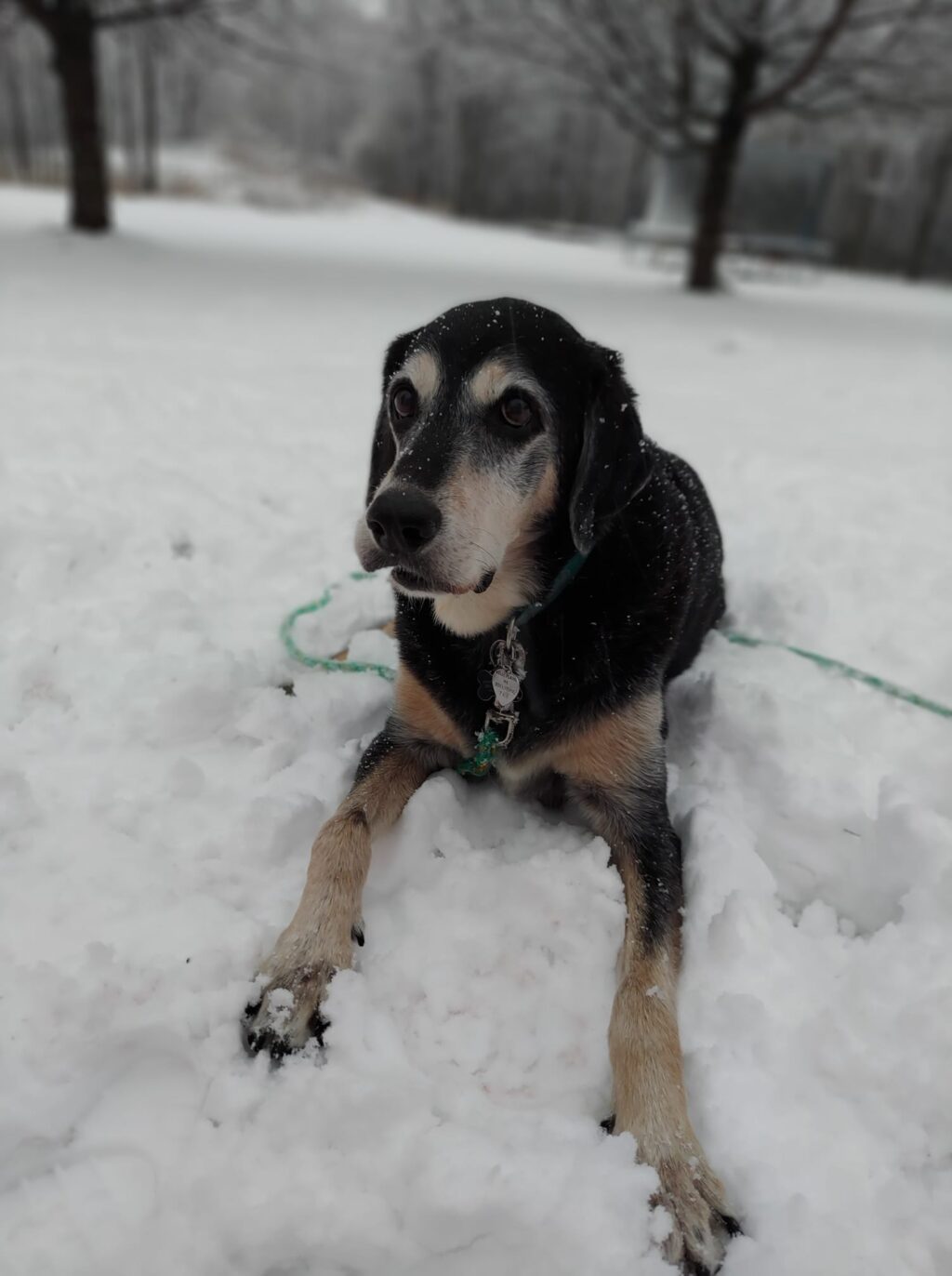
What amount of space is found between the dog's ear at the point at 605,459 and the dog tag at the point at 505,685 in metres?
0.41

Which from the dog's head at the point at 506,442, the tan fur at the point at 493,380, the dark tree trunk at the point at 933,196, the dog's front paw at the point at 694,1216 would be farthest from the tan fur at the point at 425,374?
the dark tree trunk at the point at 933,196

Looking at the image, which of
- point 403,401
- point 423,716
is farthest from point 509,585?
point 403,401

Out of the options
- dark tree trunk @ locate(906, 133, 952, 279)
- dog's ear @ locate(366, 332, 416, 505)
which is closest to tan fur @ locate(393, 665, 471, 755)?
dog's ear @ locate(366, 332, 416, 505)

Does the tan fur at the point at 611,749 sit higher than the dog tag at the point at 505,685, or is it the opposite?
the dog tag at the point at 505,685

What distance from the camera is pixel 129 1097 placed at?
175 centimetres

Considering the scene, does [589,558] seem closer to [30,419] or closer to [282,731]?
[282,731]

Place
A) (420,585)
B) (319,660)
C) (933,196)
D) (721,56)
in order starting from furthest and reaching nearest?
(933,196) < (721,56) < (319,660) < (420,585)

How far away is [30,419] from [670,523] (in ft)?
14.5

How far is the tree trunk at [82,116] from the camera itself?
12.6 metres

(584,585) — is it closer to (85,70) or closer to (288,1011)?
(288,1011)

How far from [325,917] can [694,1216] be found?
3.28 ft

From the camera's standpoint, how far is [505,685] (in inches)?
93.4

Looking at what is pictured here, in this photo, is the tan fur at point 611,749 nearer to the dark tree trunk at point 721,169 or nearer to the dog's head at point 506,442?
the dog's head at point 506,442

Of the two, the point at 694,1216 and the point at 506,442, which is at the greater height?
the point at 506,442
